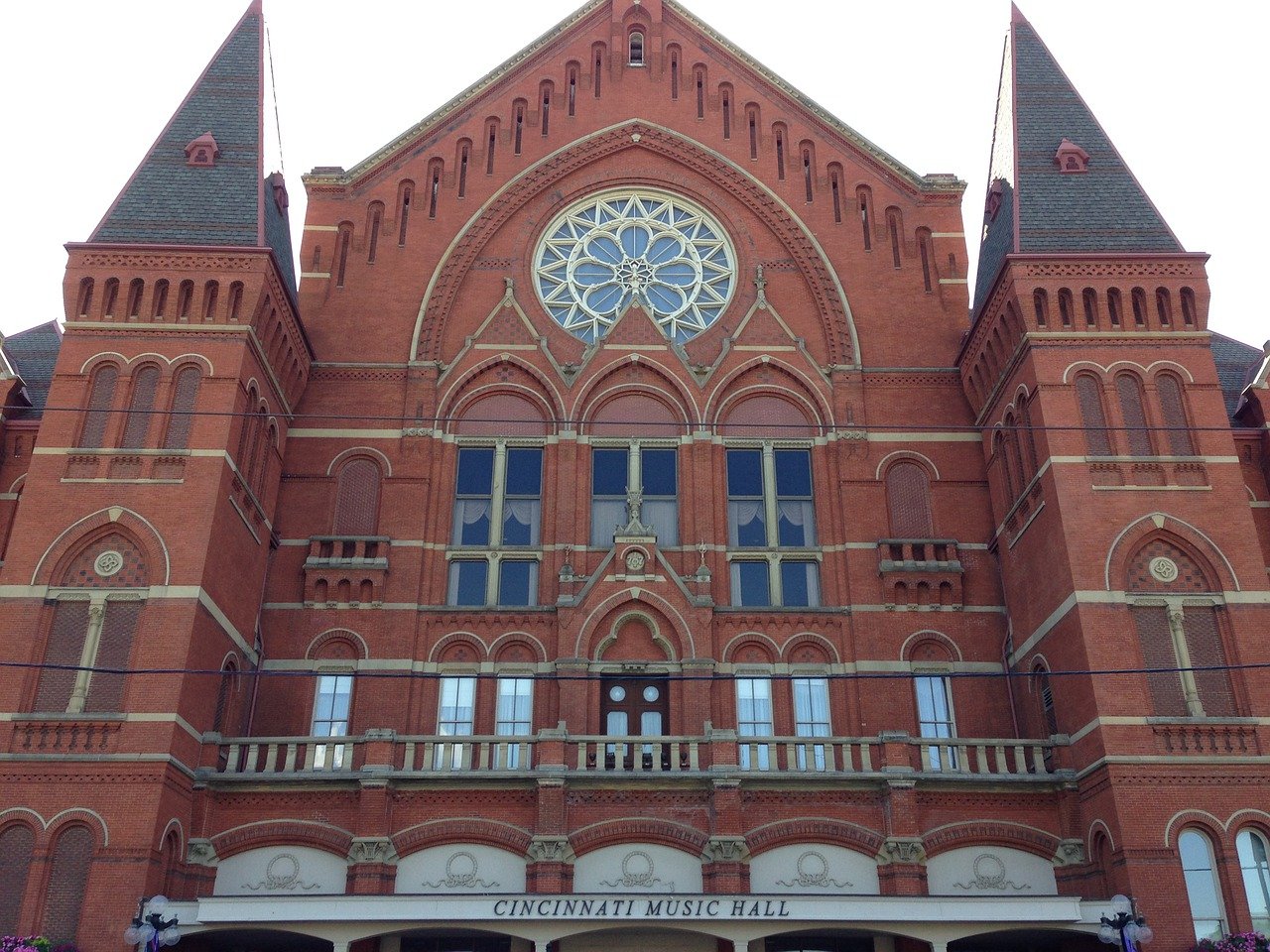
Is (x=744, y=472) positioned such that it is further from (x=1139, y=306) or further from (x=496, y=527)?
(x=1139, y=306)

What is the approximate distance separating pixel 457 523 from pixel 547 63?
14.7 m

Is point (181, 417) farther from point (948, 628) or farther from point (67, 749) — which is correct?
point (948, 628)

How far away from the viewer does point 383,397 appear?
111ft

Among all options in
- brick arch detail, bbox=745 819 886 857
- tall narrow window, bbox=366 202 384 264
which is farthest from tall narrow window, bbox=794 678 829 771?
tall narrow window, bbox=366 202 384 264

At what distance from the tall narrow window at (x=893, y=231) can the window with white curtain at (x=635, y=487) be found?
8.61 m

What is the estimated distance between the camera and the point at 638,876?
27.0m

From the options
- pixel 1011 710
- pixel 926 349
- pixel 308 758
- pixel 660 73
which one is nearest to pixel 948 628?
pixel 1011 710

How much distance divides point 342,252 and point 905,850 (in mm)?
21552

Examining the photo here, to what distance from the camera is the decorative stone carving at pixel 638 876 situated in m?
26.9

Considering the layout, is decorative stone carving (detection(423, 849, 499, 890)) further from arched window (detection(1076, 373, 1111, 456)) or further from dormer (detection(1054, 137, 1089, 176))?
dormer (detection(1054, 137, 1089, 176))

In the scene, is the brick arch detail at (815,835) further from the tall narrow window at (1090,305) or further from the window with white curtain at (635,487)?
the tall narrow window at (1090,305)

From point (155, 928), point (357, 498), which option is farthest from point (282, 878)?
point (357, 498)

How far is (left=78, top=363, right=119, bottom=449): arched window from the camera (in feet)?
92.9

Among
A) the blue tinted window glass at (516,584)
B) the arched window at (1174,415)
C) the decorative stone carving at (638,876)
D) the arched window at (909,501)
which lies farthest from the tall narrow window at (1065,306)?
the decorative stone carving at (638,876)
